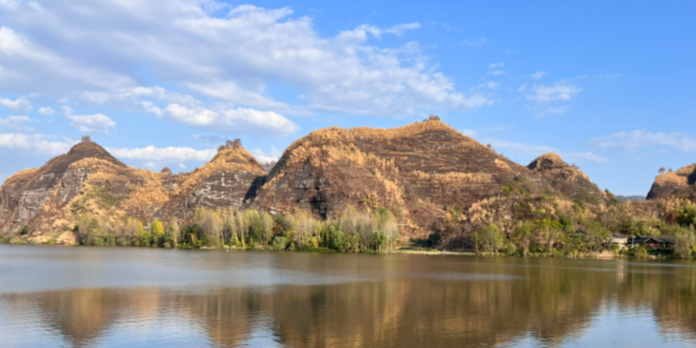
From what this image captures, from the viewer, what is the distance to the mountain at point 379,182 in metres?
160

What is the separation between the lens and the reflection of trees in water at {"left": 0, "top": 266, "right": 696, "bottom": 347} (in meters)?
27.1

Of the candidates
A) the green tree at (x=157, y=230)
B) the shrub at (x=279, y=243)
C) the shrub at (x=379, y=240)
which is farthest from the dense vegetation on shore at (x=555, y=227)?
the green tree at (x=157, y=230)

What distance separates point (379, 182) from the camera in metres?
172

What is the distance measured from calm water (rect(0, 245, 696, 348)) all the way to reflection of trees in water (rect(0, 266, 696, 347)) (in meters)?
0.08

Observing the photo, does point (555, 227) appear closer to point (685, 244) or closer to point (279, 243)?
point (685, 244)

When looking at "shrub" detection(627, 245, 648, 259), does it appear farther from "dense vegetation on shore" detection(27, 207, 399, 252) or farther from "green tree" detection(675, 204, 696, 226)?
"dense vegetation on shore" detection(27, 207, 399, 252)

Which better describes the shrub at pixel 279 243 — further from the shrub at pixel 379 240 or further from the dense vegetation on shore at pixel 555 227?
the dense vegetation on shore at pixel 555 227

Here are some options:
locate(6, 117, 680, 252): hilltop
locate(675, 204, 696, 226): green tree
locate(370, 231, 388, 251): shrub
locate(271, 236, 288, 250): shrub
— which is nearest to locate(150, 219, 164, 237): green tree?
locate(6, 117, 680, 252): hilltop

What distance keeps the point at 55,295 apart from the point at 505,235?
9972cm

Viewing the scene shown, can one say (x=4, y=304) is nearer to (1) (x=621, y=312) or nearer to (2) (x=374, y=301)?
(2) (x=374, y=301)

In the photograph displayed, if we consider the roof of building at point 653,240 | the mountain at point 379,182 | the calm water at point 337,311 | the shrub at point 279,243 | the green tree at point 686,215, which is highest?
the mountain at point 379,182

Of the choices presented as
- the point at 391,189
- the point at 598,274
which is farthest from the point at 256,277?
the point at 391,189

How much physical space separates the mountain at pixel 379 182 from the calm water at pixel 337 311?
10257 centimetres

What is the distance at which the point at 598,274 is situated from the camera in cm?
6550
